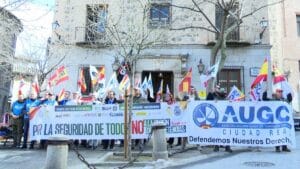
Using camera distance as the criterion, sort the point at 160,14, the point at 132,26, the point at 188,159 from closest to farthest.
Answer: the point at 188,159
the point at 132,26
the point at 160,14

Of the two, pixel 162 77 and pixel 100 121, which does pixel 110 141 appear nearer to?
pixel 100 121

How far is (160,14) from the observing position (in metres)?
22.5

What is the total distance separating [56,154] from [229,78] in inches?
656

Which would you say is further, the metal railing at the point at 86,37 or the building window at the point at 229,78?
the building window at the point at 229,78

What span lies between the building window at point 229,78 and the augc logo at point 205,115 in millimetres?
10391

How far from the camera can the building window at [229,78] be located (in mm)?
22672

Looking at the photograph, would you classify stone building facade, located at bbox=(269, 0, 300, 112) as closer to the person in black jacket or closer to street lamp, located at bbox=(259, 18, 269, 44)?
street lamp, located at bbox=(259, 18, 269, 44)

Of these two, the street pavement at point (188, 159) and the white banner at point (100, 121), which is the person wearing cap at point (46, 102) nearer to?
the white banner at point (100, 121)

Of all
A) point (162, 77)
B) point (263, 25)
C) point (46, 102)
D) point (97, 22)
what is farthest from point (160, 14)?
point (46, 102)

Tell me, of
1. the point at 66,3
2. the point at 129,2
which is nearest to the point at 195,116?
the point at 129,2

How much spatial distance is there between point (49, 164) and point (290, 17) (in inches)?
1195

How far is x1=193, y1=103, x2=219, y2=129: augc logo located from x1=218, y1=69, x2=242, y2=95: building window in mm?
10391

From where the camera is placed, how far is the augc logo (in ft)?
40.7

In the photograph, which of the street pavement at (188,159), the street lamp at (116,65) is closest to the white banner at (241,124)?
the street pavement at (188,159)
